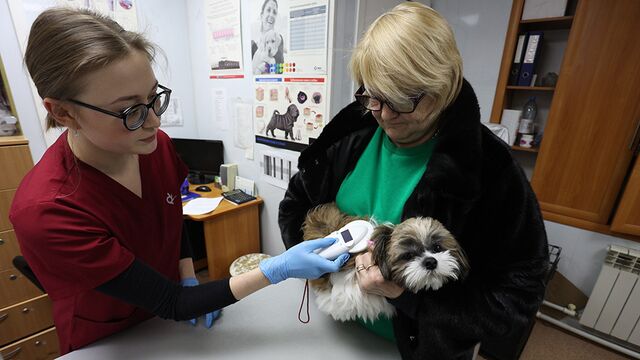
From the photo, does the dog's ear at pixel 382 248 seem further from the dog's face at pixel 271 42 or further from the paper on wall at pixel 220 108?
the paper on wall at pixel 220 108

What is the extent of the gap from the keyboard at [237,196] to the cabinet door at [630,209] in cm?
271

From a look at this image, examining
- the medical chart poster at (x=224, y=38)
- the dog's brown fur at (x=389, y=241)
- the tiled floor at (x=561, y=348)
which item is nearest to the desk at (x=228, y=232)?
the medical chart poster at (x=224, y=38)

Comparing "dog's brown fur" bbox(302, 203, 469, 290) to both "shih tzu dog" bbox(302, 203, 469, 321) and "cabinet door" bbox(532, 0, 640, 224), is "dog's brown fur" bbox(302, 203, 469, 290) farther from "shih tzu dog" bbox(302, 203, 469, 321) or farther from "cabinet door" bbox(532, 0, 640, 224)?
"cabinet door" bbox(532, 0, 640, 224)

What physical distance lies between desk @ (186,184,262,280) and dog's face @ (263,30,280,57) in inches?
50.1

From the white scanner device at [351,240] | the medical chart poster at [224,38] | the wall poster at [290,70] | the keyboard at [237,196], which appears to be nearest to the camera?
the white scanner device at [351,240]

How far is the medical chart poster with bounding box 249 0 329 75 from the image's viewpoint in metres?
1.73

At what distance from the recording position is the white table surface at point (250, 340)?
2.75 feet

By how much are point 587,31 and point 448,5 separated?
3.57ft

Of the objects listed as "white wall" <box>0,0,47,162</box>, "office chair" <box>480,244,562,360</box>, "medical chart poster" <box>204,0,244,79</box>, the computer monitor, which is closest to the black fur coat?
"office chair" <box>480,244,562,360</box>

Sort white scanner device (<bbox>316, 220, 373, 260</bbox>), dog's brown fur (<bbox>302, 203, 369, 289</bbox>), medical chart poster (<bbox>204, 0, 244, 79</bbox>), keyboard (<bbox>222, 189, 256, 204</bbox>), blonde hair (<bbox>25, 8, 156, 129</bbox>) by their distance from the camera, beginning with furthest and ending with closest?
1. keyboard (<bbox>222, 189, 256, 204</bbox>)
2. medical chart poster (<bbox>204, 0, 244, 79</bbox>)
3. dog's brown fur (<bbox>302, 203, 369, 289</bbox>)
4. white scanner device (<bbox>316, 220, 373, 260</bbox>)
5. blonde hair (<bbox>25, 8, 156, 129</bbox>)

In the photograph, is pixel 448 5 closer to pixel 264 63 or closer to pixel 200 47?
pixel 264 63

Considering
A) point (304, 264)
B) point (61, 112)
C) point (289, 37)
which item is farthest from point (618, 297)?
point (61, 112)

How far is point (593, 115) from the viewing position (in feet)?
5.94

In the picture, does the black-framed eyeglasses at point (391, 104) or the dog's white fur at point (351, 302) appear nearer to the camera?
the black-framed eyeglasses at point (391, 104)
